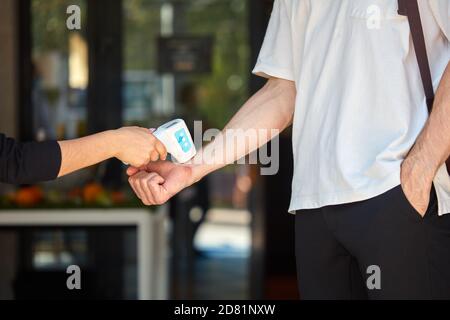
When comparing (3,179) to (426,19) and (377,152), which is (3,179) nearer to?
(377,152)

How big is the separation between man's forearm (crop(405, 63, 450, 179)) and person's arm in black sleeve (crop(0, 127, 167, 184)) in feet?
2.42

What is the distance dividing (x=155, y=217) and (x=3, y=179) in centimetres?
259

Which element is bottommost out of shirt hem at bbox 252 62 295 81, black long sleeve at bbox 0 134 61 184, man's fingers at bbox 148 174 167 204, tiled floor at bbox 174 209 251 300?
tiled floor at bbox 174 209 251 300

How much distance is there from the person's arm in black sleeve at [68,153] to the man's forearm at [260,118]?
0.16 m

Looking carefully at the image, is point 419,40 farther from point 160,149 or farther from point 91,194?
point 91,194

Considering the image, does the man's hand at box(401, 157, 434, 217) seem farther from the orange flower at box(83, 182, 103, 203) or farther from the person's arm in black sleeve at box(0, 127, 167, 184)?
the orange flower at box(83, 182, 103, 203)

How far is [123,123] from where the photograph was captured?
19.9 feet

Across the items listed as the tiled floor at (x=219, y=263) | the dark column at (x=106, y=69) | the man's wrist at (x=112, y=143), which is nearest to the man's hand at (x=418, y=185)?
the man's wrist at (x=112, y=143)

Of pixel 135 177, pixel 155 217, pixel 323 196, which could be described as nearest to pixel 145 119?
pixel 155 217

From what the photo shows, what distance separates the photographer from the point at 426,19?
2033mm

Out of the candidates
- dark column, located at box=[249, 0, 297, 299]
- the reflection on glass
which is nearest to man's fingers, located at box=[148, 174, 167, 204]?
dark column, located at box=[249, 0, 297, 299]

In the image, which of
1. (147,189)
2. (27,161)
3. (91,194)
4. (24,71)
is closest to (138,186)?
(147,189)

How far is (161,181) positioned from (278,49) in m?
0.47

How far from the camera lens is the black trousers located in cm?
196
